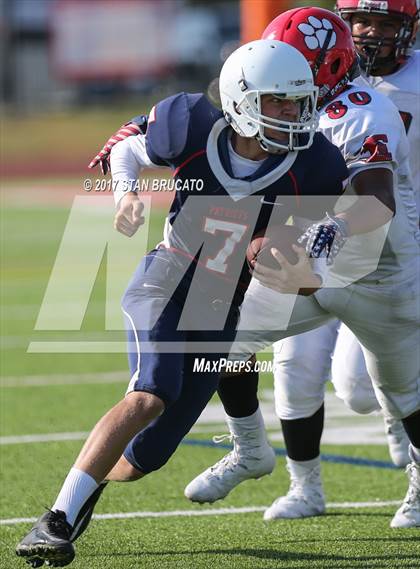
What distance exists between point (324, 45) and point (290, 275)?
35.9 inches

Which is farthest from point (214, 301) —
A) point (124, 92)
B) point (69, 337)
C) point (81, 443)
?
point (124, 92)

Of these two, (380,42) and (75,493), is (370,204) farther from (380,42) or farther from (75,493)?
(75,493)

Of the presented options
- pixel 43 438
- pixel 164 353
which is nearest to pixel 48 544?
pixel 164 353

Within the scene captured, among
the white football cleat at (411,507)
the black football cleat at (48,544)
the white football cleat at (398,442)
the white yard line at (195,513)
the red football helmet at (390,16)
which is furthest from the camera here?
the white football cleat at (398,442)

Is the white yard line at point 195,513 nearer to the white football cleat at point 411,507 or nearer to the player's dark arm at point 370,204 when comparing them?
the white football cleat at point 411,507

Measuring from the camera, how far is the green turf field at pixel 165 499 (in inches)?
148

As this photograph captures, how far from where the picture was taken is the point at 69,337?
812 centimetres

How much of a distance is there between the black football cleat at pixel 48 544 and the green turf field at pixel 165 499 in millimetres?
374

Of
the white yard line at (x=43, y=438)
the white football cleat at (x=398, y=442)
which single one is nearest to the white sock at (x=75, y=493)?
the white football cleat at (x=398, y=442)

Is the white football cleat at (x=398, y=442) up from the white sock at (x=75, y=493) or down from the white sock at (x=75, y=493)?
down

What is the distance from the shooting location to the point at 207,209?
3.69 meters

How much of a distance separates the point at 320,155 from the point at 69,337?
472cm

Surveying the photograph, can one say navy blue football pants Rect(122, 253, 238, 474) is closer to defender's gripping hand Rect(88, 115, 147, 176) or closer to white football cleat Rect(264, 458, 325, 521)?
defender's gripping hand Rect(88, 115, 147, 176)

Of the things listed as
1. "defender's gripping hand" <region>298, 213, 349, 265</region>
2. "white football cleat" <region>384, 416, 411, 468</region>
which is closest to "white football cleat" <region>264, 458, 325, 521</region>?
"white football cleat" <region>384, 416, 411, 468</region>
